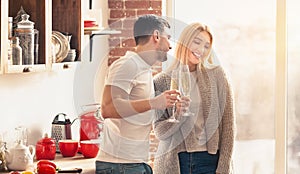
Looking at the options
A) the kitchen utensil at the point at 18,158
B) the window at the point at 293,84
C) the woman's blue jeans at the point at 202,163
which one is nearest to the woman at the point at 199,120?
the woman's blue jeans at the point at 202,163

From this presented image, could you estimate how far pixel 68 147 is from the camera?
3.73 meters

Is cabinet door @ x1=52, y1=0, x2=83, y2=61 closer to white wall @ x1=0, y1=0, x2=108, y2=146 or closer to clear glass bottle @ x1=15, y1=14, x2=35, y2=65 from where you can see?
white wall @ x1=0, y1=0, x2=108, y2=146

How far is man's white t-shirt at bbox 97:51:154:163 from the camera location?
3.20 metres

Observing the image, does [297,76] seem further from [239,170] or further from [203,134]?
[203,134]

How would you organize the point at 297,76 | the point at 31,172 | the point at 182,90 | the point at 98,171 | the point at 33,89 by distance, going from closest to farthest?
the point at 31,172 → the point at 98,171 → the point at 182,90 → the point at 33,89 → the point at 297,76

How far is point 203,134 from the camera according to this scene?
3617 millimetres

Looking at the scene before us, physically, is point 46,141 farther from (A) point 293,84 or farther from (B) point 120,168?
(A) point 293,84

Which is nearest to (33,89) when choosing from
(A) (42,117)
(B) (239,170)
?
(A) (42,117)

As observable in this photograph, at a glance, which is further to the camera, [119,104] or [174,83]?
[174,83]

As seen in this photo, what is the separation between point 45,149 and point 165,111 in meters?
0.71

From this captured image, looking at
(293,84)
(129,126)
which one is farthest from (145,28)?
(293,84)

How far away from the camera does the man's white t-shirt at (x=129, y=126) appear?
3.20 m

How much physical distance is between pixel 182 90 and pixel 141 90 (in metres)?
0.34

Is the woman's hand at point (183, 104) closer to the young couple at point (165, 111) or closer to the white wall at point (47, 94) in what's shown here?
the young couple at point (165, 111)
